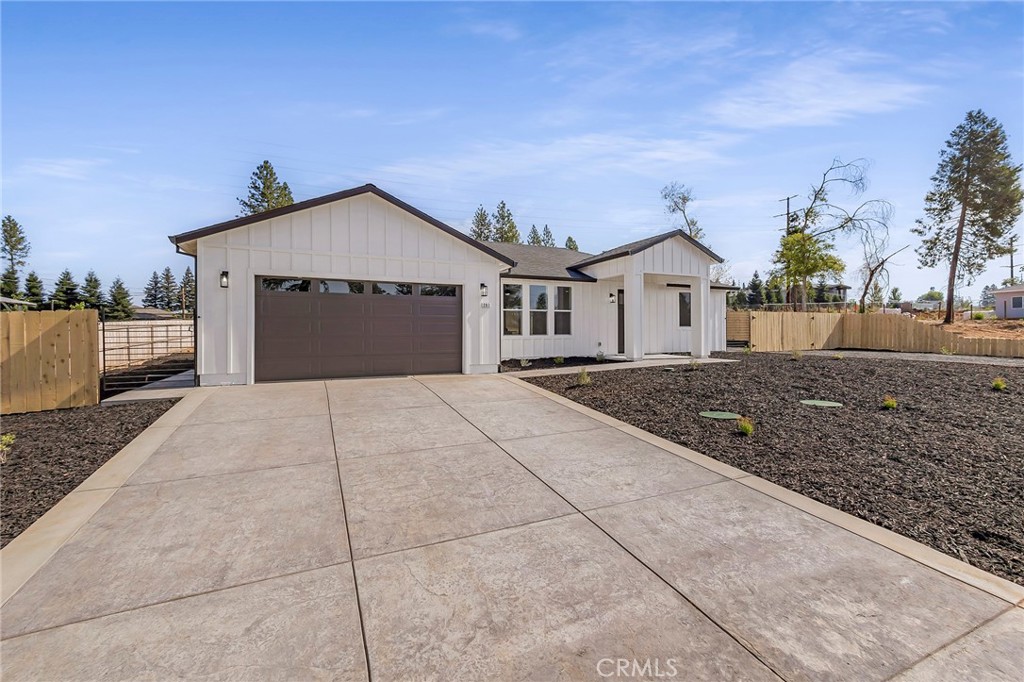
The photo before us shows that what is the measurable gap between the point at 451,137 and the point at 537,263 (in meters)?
4.74

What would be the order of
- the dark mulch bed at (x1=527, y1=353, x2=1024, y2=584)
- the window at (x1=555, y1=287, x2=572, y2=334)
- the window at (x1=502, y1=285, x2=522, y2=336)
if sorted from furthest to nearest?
1. the window at (x1=555, y1=287, x2=572, y2=334)
2. the window at (x1=502, y1=285, x2=522, y2=336)
3. the dark mulch bed at (x1=527, y1=353, x2=1024, y2=584)

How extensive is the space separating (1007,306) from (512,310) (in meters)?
45.0

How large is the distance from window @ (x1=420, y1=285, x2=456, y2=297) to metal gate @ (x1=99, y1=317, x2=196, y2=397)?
4797mm

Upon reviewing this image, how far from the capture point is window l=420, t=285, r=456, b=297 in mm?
10062

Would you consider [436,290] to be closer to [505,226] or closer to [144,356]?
[144,356]

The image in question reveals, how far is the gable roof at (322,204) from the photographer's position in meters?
8.00

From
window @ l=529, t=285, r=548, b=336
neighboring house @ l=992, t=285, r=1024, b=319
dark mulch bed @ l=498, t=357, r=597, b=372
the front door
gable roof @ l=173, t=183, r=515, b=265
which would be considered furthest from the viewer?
neighboring house @ l=992, t=285, r=1024, b=319

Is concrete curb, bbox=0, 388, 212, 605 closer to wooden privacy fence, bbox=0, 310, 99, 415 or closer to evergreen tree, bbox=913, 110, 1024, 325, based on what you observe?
wooden privacy fence, bbox=0, 310, 99, 415

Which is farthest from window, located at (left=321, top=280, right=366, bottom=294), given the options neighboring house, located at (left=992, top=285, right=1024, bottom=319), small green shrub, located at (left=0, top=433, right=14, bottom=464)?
neighboring house, located at (left=992, top=285, right=1024, bottom=319)

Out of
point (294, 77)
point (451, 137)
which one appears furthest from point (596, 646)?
point (451, 137)

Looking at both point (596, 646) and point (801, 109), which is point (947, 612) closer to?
point (596, 646)

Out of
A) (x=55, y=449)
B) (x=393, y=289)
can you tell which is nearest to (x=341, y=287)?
(x=393, y=289)

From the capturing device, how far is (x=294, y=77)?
9773 mm

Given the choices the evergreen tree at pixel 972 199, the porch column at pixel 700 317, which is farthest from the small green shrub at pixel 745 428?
the evergreen tree at pixel 972 199
